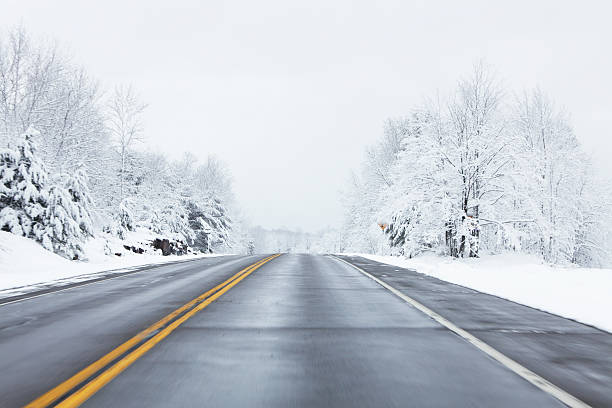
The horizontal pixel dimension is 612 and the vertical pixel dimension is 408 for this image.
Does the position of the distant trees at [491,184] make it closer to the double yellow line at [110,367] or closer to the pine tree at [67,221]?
the pine tree at [67,221]

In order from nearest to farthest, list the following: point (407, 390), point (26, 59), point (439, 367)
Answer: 1. point (407, 390)
2. point (439, 367)
3. point (26, 59)

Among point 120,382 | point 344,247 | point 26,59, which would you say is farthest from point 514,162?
point 344,247

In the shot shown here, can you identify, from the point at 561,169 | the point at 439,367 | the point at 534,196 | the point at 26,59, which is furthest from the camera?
the point at 561,169

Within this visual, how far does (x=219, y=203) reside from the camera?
2317 inches

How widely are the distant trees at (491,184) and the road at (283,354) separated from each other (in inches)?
611

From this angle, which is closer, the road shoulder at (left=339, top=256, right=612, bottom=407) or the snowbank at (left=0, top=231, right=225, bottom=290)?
the road shoulder at (left=339, top=256, right=612, bottom=407)

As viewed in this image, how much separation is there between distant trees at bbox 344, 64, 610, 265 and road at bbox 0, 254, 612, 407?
50.9ft

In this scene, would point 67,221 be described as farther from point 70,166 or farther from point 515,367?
point 515,367

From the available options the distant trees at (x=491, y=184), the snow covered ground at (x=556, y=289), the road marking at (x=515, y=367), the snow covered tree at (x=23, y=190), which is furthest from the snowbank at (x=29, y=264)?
the distant trees at (x=491, y=184)

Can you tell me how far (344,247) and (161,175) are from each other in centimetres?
2476

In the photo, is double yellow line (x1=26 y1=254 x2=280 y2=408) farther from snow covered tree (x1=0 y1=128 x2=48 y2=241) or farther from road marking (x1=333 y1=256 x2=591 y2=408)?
snow covered tree (x1=0 y1=128 x2=48 y2=241)

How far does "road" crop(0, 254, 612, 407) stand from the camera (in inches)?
135

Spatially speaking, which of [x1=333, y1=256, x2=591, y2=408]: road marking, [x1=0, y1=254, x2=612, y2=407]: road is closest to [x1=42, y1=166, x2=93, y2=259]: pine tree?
[x1=0, y1=254, x2=612, y2=407]: road

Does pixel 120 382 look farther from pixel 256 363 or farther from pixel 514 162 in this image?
pixel 514 162
